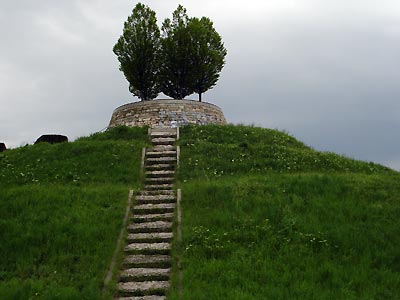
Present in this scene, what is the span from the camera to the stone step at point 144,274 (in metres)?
8.77

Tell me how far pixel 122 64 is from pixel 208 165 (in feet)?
39.3

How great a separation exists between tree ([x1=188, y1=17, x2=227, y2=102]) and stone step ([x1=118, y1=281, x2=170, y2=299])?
1801 cm

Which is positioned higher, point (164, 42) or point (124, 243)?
point (164, 42)

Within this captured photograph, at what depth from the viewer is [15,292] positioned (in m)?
7.85

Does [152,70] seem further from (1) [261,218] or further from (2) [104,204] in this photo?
(1) [261,218]

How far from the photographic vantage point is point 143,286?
8.48 metres

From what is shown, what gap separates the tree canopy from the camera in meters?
25.2

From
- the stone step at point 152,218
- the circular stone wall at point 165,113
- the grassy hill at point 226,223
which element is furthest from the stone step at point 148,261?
the circular stone wall at point 165,113

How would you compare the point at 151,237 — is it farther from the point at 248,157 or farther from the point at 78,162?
the point at 248,157

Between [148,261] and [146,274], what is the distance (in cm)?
52

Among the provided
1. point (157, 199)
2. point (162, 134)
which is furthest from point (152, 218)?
point (162, 134)

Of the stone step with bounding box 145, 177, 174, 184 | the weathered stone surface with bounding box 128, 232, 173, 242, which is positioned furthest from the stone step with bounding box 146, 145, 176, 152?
the weathered stone surface with bounding box 128, 232, 173, 242

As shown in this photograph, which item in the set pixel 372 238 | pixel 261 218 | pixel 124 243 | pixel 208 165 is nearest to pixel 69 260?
pixel 124 243

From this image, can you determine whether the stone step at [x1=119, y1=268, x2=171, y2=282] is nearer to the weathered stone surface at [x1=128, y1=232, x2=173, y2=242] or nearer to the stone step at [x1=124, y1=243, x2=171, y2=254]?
the stone step at [x1=124, y1=243, x2=171, y2=254]
